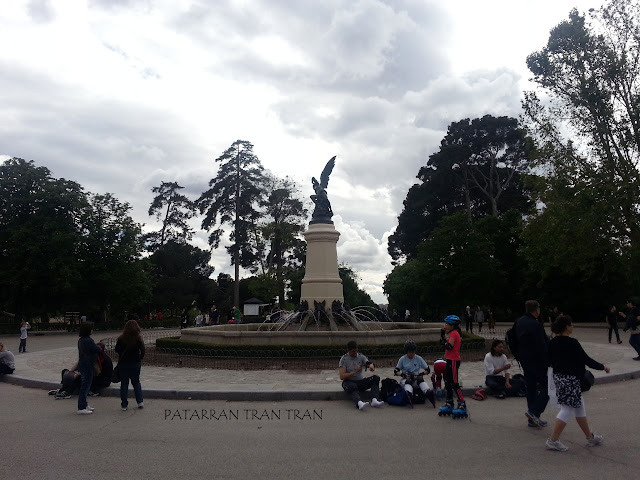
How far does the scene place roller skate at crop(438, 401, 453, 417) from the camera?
7.73 metres

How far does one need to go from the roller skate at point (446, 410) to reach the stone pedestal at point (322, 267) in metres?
12.1

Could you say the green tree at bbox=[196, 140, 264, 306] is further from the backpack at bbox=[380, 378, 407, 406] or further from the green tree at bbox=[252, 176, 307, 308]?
the backpack at bbox=[380, 378, 407, 406]

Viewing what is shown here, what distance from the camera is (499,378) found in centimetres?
929

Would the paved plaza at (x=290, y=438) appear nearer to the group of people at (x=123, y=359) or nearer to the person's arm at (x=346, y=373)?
the group of people at (x=123, y=359)

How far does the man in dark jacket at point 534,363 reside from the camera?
691cm

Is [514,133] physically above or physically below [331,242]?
above

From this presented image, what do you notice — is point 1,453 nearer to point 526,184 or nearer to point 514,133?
point 526,184

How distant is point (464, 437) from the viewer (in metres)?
6.46

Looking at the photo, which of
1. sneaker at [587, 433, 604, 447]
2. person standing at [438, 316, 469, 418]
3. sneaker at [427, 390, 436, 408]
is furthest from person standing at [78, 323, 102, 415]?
sneaker at [587, 433, 604, 447]

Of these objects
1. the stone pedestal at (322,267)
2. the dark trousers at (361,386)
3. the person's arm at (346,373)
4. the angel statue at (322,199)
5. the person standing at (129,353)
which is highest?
the angel statue at (322,199)

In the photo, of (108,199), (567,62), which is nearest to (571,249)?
(567,62)

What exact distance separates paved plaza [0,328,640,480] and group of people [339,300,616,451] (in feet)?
0.89

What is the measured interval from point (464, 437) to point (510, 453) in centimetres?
84

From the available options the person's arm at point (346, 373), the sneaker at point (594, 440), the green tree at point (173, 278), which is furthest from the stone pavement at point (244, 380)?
the green tree at point (173, 278)
